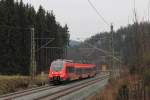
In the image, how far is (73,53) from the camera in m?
112

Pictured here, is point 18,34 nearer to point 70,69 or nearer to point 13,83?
point 70,69

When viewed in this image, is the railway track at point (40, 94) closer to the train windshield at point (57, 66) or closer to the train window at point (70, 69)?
the train windshield at point (57, 66)

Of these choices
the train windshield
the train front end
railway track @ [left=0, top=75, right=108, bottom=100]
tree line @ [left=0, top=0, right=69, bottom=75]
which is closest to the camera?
railway track @ [left=0, top=75, right=108, bottom=100]

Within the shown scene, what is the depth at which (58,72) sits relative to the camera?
4744 centimetres

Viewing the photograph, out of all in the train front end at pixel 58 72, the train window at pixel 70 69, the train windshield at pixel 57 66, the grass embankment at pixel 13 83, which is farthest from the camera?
the train window at pixel 70 69

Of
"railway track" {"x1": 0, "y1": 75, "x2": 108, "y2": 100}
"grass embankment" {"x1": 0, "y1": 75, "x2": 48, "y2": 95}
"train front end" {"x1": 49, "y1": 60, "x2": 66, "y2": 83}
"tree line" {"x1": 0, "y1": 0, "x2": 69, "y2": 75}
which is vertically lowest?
"railway track" {"x1": 0, "y1": 75, "x2": 108, "y2": 100}

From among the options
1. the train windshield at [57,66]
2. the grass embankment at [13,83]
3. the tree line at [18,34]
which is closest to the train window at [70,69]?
the train windshield at [57,66]

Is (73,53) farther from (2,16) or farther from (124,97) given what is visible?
(124,97)

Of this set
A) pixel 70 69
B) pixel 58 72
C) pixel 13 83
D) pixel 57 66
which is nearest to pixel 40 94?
pixel 13 83

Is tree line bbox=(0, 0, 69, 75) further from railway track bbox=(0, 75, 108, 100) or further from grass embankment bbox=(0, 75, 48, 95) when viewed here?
railway track bbox=(0, 75, 108, 100)

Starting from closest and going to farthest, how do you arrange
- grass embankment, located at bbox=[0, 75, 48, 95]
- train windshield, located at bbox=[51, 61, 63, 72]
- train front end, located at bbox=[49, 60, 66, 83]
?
1. grass embankment, located at bbox=[0, 75, 48, 95]
2. train front end, located at bbox=[49, 60, 66, 83]
3. train windshield, located at bbox=[51, 61, 63, 72]

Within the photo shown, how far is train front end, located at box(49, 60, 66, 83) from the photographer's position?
47053mm

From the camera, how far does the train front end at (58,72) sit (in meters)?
47.1

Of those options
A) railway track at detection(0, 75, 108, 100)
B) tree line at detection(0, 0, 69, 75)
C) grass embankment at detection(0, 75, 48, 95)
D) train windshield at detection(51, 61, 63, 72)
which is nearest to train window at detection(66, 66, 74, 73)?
train windshield at detection(51, 61, 63, 72)
